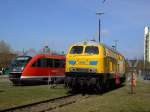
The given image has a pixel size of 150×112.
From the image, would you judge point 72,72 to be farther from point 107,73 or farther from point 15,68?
point 15,68

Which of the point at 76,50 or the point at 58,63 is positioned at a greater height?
the point at 76,50

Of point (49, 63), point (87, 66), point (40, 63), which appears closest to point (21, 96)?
point (87, 66)

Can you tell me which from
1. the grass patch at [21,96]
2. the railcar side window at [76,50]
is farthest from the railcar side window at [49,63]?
the railcar side window at [76,50]

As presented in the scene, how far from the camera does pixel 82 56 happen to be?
86.6 ft

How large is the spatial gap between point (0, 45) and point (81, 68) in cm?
A: 10304

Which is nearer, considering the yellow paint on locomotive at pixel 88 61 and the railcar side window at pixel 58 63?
the yellow paint on locomotive at pixel 88 61

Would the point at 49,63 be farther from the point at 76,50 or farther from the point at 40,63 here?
→ the point at 76,50

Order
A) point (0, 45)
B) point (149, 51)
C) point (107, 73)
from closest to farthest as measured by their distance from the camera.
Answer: point (107, 73) → point (0, 45) → point (149, 51)

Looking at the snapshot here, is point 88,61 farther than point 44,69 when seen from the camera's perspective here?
No

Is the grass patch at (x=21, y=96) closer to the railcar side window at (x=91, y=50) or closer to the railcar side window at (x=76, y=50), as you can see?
A: the railcar side window at (x=76, y=50)

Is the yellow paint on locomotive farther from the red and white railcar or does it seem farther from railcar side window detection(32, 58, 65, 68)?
railcar side window detection(32, 58, 65, 68)

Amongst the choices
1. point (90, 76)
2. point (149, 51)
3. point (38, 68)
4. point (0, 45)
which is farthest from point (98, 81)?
point (149, 51)

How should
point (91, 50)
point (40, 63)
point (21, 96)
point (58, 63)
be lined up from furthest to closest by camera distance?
1. point (58, 63)
2. point (40, 63)
3. point (91, 50)
4. point (21, 96)

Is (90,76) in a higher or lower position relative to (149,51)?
lower
